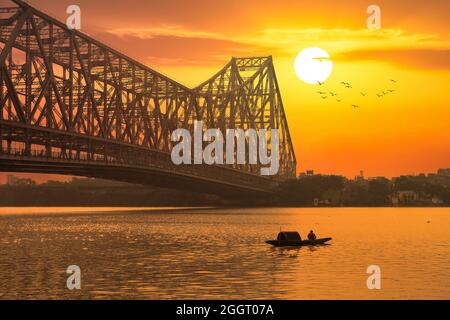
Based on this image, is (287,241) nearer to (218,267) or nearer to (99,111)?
(218,267)

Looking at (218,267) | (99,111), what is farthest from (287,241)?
(99,111)

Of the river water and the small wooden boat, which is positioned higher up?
the small wooden boat

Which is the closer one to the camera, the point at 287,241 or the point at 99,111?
the point at 287,241

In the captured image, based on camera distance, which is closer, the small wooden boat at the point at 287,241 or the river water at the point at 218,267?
the river water at the point at 218,267

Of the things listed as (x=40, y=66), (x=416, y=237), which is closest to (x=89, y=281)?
(x=416, y=237)

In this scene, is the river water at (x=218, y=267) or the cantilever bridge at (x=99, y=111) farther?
the cantilever bridge at (x=99, y=111)

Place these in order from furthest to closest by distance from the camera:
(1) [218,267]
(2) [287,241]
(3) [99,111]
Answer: (3) [99,111] < (2) [287,241] < (1) [218,267]

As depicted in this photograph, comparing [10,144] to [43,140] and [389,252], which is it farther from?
[389,252]

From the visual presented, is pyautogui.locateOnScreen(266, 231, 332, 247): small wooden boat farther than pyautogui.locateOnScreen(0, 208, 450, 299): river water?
Yes

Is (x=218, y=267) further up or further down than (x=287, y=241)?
further down

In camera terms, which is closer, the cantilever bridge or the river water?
the river water

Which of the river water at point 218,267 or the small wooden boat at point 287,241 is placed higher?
the small wooden boat at point 287,241

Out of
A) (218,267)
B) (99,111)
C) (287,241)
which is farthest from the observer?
(99,111)
